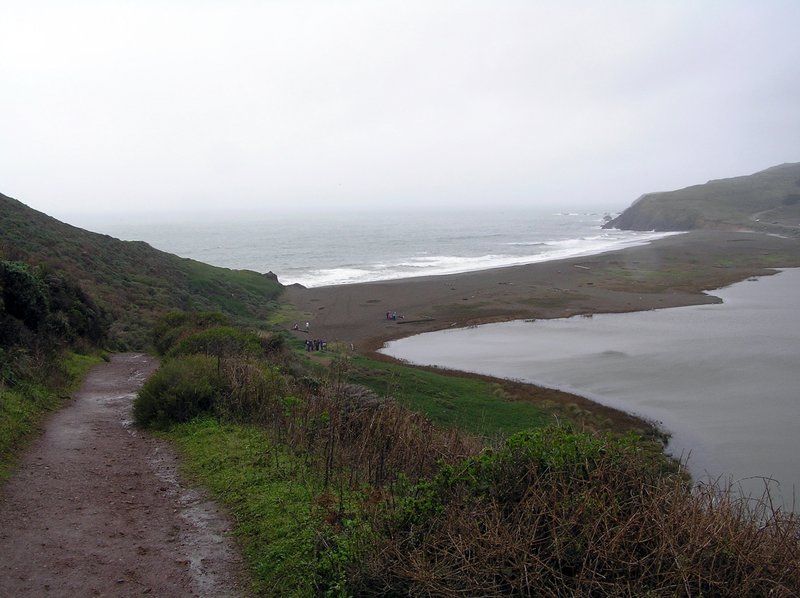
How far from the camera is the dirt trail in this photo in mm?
5242

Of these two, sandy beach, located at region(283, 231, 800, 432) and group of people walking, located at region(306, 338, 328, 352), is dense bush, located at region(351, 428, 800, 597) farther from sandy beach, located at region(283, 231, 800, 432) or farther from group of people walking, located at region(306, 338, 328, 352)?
group of people walking, located at region(306, 338, 328, 352)

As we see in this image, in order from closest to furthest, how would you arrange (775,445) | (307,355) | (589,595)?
(589,595), (775,445), (307,355)

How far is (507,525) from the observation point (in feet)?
14.6

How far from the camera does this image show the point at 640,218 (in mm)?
128500

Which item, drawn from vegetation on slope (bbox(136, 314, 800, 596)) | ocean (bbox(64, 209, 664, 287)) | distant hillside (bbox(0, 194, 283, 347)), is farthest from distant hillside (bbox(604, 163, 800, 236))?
vegetation on slope (bbox(136, 314, 800, 596))

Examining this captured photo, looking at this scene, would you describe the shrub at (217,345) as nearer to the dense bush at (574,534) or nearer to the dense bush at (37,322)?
the dense bush at (37,322)

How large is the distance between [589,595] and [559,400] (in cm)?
1888

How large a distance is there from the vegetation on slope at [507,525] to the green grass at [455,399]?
10118mm

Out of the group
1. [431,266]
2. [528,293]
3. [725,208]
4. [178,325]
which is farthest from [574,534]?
[725,208]

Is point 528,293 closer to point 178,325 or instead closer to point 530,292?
point 530,292

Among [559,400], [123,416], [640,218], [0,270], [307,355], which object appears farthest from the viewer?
[640,218]

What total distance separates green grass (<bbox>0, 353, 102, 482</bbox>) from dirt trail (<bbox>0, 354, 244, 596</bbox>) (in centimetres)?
22

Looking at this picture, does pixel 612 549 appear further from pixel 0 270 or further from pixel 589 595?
pixel 0 270

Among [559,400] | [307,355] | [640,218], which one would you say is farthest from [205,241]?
[559,400]
